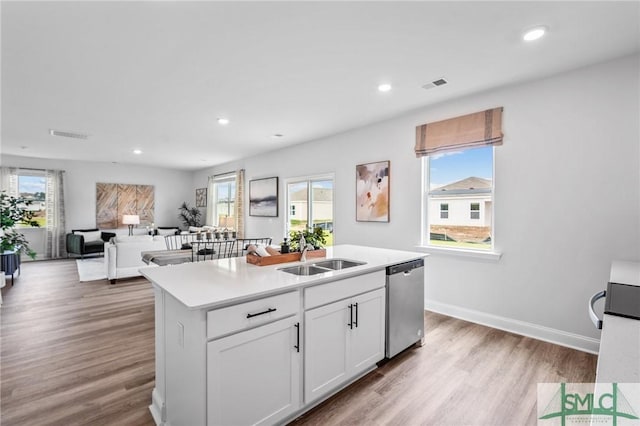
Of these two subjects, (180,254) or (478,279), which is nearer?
(478,279)

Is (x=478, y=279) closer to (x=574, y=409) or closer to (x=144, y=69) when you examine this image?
(x=574, y=409)

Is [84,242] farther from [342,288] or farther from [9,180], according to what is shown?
[342,288]

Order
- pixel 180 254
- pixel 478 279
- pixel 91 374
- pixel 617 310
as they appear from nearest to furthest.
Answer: pixel 617 310
pixel 91 374
pixel 478 279
pixel 180 254

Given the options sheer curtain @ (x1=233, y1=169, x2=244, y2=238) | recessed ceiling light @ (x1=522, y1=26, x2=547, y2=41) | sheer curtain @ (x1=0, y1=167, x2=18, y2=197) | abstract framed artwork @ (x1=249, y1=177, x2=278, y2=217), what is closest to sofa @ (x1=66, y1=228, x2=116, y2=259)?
sheer curtain @ (x1=0, y1=167, x2=18, y2=197)

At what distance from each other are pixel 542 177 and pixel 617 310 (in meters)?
2.06

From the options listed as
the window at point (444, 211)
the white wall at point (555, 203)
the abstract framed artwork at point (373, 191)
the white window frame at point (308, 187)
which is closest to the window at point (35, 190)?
the white window frame at point (308, 187)

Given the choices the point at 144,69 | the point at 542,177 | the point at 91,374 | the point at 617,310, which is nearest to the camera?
the point at 617,310

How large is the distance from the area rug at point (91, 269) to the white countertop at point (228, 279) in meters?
4.60

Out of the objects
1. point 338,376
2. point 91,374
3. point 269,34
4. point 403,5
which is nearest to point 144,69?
point 269,34

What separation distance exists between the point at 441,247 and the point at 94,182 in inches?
356

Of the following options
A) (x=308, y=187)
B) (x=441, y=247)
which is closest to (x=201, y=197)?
(x=308, y=187)

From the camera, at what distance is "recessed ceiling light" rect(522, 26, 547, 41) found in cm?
209

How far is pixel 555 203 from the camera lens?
2.80 m

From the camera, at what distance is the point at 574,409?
1967mm
